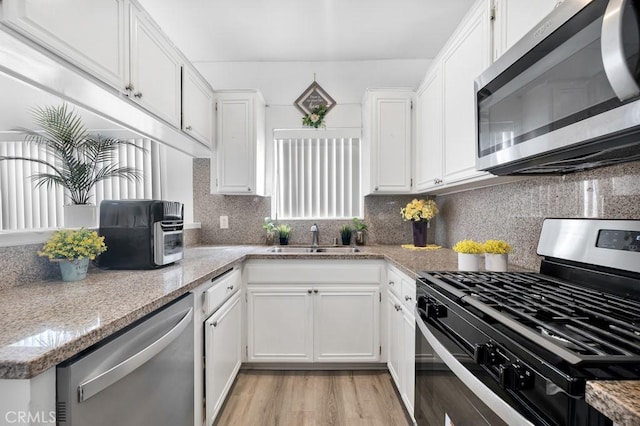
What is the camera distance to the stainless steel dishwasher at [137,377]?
2.32ft

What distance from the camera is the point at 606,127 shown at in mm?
729

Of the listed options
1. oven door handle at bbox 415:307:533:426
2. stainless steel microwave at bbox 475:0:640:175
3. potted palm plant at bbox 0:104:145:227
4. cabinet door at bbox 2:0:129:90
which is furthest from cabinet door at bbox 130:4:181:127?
oven door handle at bbox 415:307:533:426

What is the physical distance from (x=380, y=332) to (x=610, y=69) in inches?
77.8

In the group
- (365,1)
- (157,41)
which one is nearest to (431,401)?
(157,41)

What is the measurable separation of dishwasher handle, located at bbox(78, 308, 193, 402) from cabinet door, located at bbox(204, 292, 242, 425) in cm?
46

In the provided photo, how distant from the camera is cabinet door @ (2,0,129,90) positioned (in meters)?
1.00

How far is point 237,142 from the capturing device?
8.87 feet

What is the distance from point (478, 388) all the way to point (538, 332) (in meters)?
0.23

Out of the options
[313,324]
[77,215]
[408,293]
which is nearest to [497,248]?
[408,293]

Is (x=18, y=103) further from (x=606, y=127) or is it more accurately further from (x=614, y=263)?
(x=614, y=263)

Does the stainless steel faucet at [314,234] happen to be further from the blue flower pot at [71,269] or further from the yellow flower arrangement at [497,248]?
the blue flower pot at [71,269]

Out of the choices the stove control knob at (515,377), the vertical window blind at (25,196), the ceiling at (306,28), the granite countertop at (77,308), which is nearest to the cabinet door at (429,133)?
the ceiling at (306,28)

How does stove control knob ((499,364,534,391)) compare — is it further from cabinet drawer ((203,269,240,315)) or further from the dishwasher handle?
cabinet drawer ((203,269,240,315))

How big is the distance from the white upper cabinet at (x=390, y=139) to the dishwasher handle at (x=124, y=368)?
1938mm
